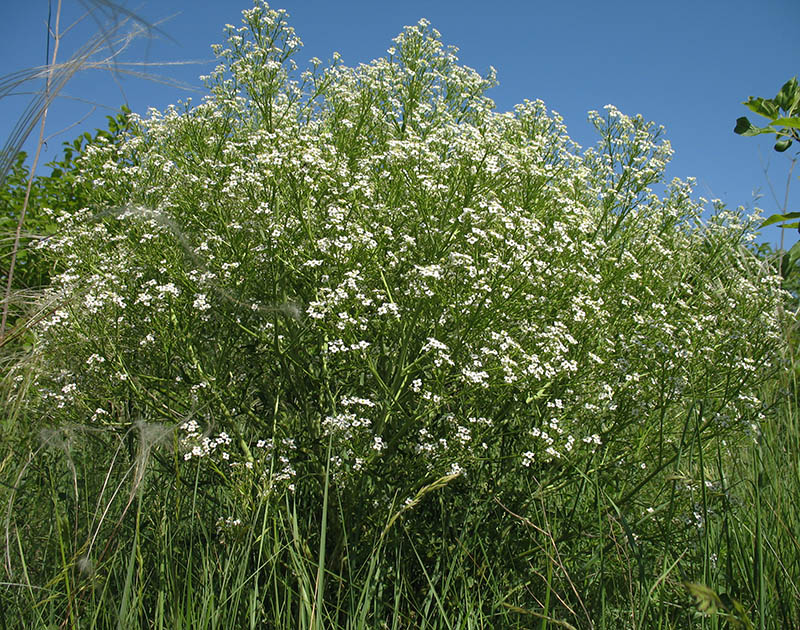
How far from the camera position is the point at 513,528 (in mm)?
4121

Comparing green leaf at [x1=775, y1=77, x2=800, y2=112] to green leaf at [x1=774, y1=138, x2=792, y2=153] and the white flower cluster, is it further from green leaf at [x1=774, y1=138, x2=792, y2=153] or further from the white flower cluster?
the white flower cluster

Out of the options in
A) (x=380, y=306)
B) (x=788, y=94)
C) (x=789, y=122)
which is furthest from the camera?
(x=380, y=306)

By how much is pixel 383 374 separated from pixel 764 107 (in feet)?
8.45

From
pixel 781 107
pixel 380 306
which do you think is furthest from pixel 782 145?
pixel 380 306

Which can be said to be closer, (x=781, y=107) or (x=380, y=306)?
(x=781, y=107)

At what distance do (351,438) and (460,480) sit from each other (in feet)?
2.66

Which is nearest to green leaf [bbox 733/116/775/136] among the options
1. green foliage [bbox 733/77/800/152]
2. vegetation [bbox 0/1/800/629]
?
green foliage [bbox 733/77/800/152]

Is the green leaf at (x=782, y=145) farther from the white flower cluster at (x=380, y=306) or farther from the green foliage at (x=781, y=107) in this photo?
the white flower cluster at (x=380, y=306)

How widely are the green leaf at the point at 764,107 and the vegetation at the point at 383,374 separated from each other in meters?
1.52

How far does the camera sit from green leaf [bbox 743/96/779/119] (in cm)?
217

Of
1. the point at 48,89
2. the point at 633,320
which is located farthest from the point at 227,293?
the point at 633,320

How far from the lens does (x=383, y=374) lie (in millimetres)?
4133

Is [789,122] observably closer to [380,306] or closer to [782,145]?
[782,145]

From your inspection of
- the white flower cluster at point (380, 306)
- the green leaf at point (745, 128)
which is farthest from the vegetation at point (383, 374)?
the green leaf at point (745, 128)
